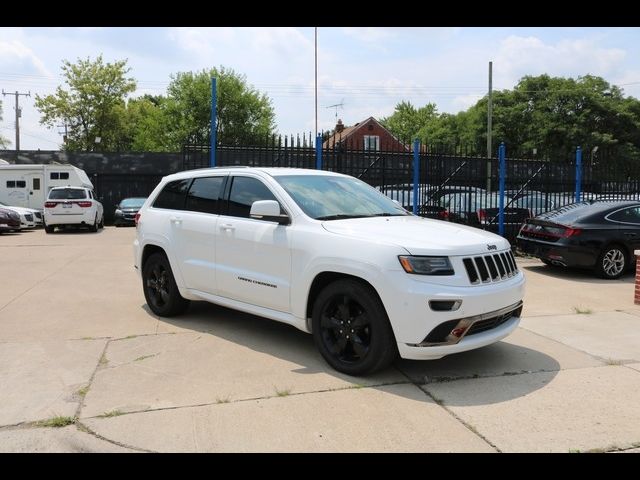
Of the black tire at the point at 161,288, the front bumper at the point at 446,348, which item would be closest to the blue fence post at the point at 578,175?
the front bumper at the point at 446,348

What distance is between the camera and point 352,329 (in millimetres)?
4543

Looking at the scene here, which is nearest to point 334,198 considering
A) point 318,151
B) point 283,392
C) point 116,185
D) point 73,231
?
point 283,392

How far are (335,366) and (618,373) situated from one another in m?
2.41

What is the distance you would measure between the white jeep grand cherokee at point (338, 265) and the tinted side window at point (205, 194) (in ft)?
0.05

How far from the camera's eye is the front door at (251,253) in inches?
198

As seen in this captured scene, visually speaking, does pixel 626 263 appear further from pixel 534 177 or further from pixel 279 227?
pixel 279 227

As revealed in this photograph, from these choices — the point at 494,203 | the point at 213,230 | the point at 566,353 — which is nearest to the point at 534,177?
the point at 494,203

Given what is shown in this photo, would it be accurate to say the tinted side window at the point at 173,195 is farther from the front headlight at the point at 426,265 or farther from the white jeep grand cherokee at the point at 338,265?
the front headlight at the point at 426,265

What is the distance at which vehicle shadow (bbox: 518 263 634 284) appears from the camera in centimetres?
973

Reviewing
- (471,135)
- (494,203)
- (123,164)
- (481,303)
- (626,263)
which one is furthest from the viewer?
(471,135)

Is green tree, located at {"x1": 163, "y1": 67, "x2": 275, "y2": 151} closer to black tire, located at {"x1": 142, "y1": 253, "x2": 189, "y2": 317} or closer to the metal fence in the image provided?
the metal fence

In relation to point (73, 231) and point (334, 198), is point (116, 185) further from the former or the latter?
point (334, 198)

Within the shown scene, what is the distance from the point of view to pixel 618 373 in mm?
4773

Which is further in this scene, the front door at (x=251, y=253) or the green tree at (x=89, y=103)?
the green tree at (x=89, y=103)
